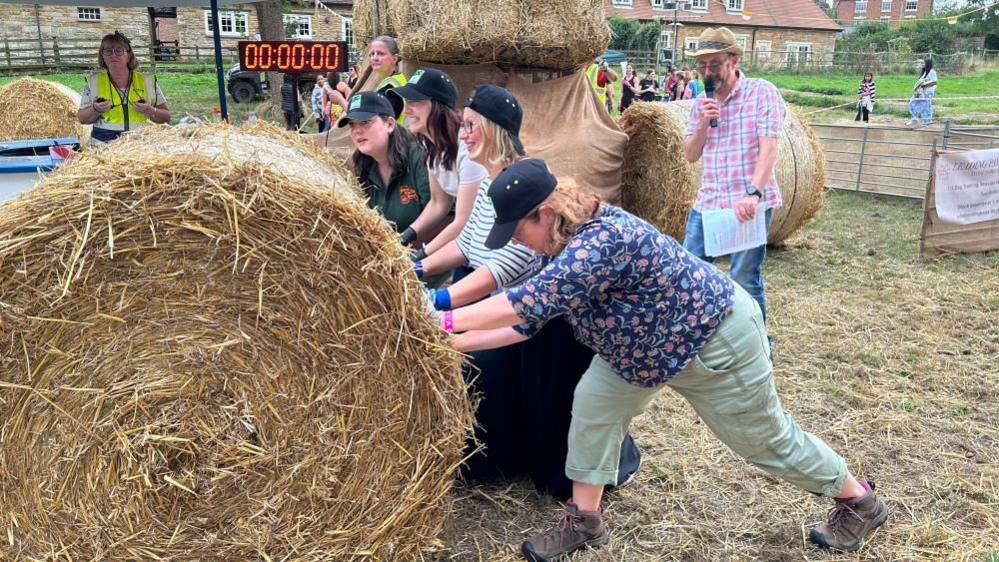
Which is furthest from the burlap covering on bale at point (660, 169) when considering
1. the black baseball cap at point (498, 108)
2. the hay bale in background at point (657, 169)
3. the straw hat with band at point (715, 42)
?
the black baseball cap at point (498, 108)

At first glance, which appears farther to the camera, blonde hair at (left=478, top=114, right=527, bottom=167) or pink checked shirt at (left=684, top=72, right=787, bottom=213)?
pink checked shirt at (left=684, top=72, right=787, bottom=213)

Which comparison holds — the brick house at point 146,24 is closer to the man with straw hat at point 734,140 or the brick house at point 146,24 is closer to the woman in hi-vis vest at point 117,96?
the woman in hi-vis vest at point 117,96

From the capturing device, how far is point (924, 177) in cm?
1099

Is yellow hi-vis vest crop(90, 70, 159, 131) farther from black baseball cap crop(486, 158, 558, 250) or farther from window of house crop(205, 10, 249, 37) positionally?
window of house crop(205, 10, 249, 37)

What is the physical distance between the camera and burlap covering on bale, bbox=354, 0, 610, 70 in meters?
5.62

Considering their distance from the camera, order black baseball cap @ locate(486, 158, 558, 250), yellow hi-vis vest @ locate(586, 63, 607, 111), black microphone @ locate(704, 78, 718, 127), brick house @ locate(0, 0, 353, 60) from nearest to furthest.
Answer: black baseball cap @ locate(486, 158, 558, 250)
black microphone @ locate(704, 78, 718, 127)
yellow hi-vis vest @ locate(586, 63, 607, 111)
brick house @ locate(0, 0, 353, 60)

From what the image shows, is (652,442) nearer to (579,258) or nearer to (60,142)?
(579,258)

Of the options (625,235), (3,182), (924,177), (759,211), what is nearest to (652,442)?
(759,211)

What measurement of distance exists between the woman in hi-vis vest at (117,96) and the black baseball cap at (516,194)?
14.4ft

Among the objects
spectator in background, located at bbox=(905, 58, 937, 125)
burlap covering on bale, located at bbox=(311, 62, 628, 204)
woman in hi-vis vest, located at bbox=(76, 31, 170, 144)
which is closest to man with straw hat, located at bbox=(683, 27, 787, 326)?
burlap covering on bale, located at bbox=(311, 62, 628, 204)

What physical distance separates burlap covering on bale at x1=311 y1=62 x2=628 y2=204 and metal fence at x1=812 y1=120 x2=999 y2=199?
551 cm

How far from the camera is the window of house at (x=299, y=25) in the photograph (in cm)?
3402

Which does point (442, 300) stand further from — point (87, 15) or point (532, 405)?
point (87, 15)

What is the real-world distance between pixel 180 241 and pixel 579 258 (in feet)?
3.92
